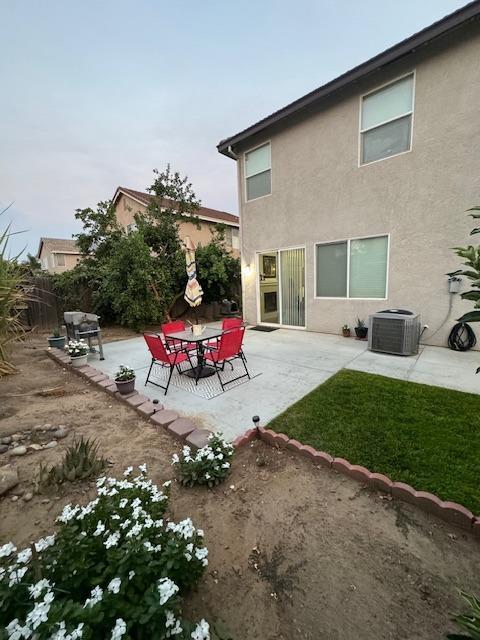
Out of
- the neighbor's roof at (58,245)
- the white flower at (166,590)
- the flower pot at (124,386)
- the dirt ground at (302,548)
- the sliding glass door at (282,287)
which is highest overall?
the neighbor's roof at (58,245)

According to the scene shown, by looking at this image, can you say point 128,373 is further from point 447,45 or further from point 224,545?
point 447,45

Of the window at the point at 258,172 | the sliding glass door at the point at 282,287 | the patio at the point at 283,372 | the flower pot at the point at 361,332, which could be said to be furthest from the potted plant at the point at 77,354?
the window at the point at 258,172

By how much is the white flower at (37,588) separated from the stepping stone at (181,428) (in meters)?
1.82

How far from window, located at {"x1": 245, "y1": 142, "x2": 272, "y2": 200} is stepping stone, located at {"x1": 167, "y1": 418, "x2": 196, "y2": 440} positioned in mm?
7336

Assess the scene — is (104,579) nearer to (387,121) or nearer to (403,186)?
(403,186)

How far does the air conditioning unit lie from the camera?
5.20 m

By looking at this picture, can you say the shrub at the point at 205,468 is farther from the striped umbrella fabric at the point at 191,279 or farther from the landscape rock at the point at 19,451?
the striped umbrella fabric at the point at 191,279

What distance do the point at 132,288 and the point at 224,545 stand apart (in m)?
7.75

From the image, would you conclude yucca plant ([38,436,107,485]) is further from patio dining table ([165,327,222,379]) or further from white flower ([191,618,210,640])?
patio dining table ([165,327,222,379])

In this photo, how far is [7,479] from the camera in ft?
7.82

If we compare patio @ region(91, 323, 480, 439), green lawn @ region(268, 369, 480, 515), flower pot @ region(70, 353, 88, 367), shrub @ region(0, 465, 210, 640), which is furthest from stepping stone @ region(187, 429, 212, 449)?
flower pot @ region(70, 353, 88, 367)

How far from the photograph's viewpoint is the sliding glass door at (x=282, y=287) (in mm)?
7945

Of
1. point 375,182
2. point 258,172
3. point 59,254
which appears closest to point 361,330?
point 375,182

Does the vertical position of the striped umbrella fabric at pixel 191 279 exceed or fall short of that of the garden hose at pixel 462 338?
it exceeds it
